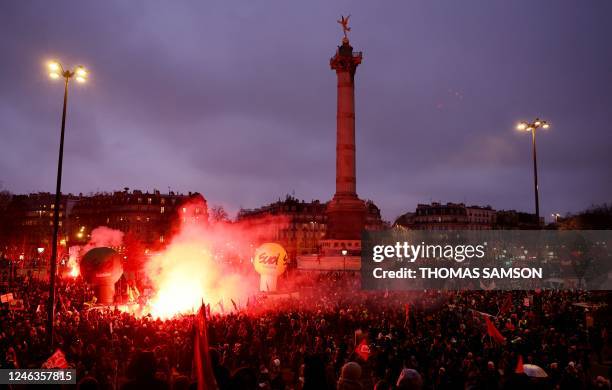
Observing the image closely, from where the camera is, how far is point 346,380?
4746 millimetres

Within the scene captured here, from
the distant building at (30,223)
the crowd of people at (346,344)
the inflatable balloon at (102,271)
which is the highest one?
the distant building at (30,223)

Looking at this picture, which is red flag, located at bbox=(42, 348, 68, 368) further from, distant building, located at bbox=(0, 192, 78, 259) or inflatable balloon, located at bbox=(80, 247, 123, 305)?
distant building, located at bbox=(0, 192, 78, 259)

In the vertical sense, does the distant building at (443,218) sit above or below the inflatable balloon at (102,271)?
above

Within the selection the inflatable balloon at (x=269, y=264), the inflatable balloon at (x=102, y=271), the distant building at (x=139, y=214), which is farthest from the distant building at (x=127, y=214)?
the inflatable balloon at (x=269, y=264)

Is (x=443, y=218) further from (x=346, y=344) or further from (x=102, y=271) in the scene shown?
(x=346, y=344)

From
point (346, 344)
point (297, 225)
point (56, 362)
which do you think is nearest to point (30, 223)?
point (297, 225)

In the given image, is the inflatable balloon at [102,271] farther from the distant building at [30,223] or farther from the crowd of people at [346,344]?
the distant building at [30,223]

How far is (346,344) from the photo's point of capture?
13727 millimetres

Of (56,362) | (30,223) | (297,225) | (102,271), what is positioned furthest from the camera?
(30,223)

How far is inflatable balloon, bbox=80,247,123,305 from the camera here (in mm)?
25641

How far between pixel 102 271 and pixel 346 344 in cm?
1715

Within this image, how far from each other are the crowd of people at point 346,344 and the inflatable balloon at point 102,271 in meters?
2.26

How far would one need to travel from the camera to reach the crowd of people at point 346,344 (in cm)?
973

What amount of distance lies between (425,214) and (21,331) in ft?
375
